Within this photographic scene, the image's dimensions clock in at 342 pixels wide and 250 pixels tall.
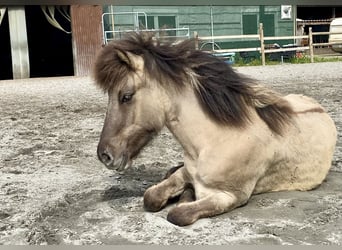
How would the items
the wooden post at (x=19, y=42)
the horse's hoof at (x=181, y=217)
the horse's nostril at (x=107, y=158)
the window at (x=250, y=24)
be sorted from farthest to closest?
the window at (x=250, y=24) → the wooden post at (x=19, y=42) → the horse's nostril at (x=107, y=158) → the horse's hoof at (x=181, y=217)

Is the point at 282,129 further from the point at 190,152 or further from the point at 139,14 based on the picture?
the point at 139,14

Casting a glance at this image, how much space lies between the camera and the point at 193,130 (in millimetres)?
2928

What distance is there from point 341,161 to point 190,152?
6.02 ft

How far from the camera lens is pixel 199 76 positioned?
2971 millimetres

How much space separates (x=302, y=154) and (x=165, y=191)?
0.97 meters

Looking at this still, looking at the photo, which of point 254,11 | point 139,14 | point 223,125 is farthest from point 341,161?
point 254,11

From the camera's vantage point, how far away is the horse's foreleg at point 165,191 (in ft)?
9.78

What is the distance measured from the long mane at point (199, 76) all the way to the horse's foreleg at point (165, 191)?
48cm

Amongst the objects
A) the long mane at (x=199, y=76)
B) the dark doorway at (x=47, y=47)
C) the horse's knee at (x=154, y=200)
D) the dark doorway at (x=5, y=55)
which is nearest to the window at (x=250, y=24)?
the dark doorway at (x=47, y=47)

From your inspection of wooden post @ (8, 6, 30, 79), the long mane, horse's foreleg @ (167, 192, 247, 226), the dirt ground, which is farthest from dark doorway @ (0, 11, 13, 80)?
horse's foreleg @ (167, 192, 247, 226)

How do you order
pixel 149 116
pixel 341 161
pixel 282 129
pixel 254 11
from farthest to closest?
pixel 254 11 < pixel 341 161 < pixel 282 129 < pixel 149 116

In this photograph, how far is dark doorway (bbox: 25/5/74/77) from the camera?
74.3 ft

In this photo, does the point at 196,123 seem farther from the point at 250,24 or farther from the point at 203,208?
the point at 250,24

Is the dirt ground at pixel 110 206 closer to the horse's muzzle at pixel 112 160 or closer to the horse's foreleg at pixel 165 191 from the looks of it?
the horse's foreleg at pixel 165 191
